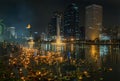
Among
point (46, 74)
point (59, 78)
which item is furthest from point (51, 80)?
point (46, 74)

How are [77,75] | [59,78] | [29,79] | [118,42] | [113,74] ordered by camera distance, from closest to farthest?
[29,79] → [59,78] → [77,75] → [113,74] → [118,42]

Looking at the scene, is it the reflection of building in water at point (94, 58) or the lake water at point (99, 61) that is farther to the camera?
the reflection of building in water at point (94, 58)

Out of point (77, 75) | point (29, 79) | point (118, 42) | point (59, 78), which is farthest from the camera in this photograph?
point (118, 42)

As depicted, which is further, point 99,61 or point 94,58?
point 94,58

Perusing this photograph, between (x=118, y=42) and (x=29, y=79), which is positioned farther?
(x=118, y=42)

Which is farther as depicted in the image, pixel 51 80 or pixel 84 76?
pixel 84 76

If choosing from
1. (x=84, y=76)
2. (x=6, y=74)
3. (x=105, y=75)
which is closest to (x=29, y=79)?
(x=6, y=74)

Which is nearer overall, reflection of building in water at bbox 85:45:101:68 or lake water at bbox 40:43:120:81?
lake water at bbox 40:43:120:81

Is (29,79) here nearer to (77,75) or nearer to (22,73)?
(22,73)

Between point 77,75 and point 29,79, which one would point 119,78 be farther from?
point 29,79
